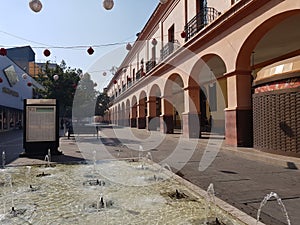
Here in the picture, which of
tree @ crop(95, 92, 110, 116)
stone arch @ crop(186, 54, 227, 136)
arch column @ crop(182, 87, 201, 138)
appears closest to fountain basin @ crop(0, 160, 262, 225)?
arch column @ crop(182, 87, 201, 138)

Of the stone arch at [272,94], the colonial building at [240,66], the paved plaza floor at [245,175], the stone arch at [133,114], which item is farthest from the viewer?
the stone arch at [133,114]

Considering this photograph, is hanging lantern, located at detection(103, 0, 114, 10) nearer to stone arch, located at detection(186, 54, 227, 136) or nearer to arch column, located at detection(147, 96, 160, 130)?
stone arch, located at detection(186, 54, 227, 136)

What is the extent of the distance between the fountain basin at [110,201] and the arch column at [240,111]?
4519 mm

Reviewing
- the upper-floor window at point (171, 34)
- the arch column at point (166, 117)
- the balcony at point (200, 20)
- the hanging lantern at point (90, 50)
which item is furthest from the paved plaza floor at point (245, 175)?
the upper-floor window at point (171, 34)

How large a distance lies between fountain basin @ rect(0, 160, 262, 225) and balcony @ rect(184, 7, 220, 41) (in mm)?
9045

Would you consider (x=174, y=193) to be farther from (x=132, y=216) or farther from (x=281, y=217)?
(x=281, y=217)

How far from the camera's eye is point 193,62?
1437cm

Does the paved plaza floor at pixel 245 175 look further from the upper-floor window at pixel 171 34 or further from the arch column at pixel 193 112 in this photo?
the upper-floor window at pixel 171 34

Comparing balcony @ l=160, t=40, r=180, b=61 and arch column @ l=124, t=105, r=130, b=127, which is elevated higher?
balcony @ l=160, t=40, r=180, b=61

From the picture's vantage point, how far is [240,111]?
1032 cm

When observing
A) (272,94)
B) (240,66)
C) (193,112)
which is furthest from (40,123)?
(272,94)

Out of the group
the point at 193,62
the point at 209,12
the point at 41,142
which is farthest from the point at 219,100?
the point at 41,142

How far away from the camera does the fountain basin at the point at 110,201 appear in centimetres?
379

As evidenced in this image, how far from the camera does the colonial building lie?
822 centimetres
